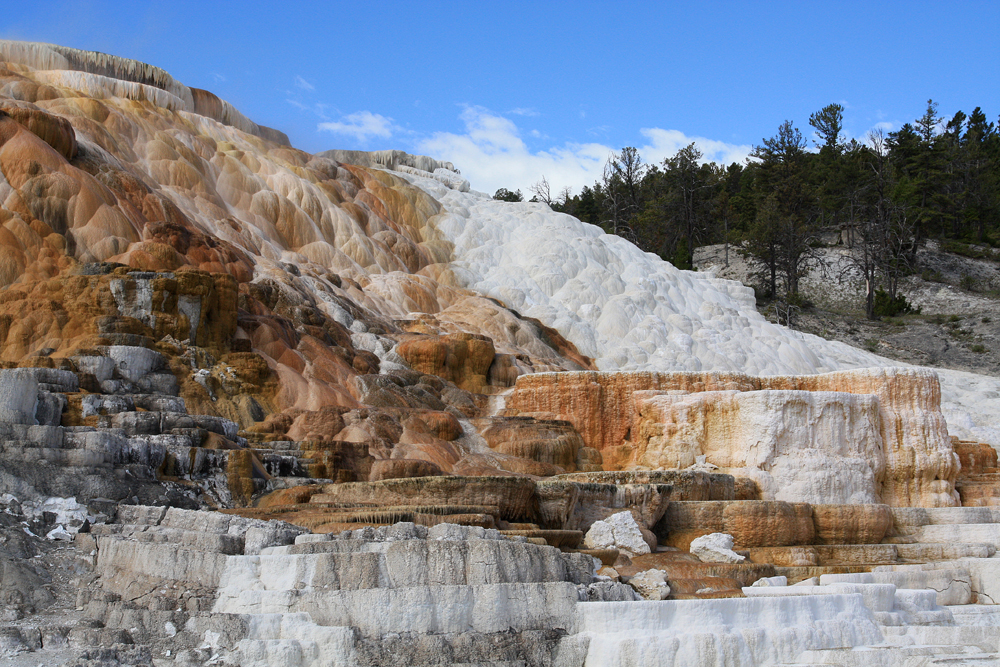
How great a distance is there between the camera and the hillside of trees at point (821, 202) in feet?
124

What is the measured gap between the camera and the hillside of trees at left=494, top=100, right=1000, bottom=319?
37656mm

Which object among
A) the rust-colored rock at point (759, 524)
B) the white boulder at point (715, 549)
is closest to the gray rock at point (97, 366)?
the white boulder at point (715, 549)

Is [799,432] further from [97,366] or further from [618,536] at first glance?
[97,366]

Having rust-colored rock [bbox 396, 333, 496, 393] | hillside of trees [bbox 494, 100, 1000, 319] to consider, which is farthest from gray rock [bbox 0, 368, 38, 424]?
hillside of trees [bbox 494, 100, 1000, 319]

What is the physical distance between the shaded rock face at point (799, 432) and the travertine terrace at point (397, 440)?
0.16ft

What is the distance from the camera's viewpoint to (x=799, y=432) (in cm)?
1622

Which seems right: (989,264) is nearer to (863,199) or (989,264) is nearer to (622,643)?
(863,199)

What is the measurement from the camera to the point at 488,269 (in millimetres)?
29609

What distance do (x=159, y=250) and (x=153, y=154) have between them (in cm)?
649

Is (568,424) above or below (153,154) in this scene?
below

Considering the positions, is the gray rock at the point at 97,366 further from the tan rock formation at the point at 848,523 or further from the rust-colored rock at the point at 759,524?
the tan rock formation at the point at 848,523

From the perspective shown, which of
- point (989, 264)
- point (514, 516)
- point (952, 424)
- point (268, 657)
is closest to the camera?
point (268, 657)

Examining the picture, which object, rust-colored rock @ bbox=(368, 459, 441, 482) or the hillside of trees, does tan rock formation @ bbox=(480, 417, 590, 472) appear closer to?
rust-colored rock @ bbox=(368, 459, 441, 482)

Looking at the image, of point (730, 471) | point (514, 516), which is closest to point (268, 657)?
point (514, 516)
